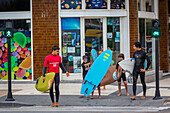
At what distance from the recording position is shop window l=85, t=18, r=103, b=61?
56.1 ft

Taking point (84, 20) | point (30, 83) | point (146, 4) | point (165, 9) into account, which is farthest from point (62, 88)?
point (165, 9)

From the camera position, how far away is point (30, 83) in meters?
17.0

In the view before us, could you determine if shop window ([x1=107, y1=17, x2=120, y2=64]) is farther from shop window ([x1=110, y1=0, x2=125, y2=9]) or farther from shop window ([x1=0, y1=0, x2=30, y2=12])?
shop window ([x1=0, y1=0, x2=30, y2=12])

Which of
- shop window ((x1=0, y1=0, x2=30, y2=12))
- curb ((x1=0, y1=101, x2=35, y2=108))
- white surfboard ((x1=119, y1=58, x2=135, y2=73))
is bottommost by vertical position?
curb ((x1=0, y1=101, x2=35, y2=108))

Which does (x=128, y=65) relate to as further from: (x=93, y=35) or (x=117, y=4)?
(x=117, y=4)

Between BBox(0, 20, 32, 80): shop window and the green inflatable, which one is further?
BBox(0, 20, 32, 80): shop window

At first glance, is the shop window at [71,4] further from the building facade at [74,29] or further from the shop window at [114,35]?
the shop window at [114,35]

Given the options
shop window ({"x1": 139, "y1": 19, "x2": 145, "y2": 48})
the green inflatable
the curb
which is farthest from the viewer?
shop window ({"x1": 139, "y1": 19, "x2": 145, "y2": 48})

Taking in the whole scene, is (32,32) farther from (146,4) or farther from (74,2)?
(146,4)

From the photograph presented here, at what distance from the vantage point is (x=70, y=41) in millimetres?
17078

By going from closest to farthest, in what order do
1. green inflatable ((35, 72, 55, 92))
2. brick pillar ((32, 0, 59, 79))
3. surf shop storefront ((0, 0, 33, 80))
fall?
green inflatable ((35, 72, 55, 92)) → brick pillar ((32, 0, 59, 79)) → surf shop storefront ((0, 0, 33, 80))

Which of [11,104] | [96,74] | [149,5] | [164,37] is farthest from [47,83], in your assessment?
[164,37]

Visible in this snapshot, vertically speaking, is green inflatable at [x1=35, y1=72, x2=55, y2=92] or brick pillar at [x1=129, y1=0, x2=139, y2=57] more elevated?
brick pillar at [x1=129, y1=0, x2=139, y2=57]

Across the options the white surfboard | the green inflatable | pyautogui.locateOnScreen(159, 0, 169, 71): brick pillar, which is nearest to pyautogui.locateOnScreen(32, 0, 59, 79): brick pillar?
the white surfboard
